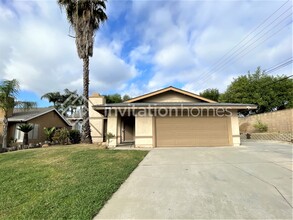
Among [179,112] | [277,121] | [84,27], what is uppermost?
[84,27]

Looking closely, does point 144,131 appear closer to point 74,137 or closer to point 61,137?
point 61,137

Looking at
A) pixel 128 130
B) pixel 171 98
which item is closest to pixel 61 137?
pixel 128 130

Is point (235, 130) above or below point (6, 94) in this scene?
below

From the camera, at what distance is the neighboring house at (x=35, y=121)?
15859mm

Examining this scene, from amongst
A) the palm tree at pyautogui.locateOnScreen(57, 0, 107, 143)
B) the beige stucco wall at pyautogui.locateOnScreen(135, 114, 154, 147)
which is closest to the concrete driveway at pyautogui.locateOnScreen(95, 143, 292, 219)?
the beige stucco wall at pyautogui.locateOnScreen(135, 114, 154, 147)

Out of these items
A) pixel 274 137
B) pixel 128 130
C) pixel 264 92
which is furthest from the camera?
pixel 264 92

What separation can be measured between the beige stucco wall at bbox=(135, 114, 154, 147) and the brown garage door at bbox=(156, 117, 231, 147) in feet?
1.61

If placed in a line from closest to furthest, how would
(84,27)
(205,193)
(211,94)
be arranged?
(205,193) → (84,27) → (211,94)

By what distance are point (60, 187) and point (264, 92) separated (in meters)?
31.9

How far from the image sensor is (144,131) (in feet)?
40.3

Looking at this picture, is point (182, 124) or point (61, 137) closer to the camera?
point (182, 124)

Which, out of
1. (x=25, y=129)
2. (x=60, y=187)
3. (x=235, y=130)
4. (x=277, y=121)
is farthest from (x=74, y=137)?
(x=277, y=121)

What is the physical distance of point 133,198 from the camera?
13.3 ft

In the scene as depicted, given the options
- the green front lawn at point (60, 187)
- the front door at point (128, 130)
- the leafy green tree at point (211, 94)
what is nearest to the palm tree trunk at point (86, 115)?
the front door at point (128, 130)
